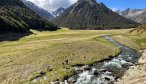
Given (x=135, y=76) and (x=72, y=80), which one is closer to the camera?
(x=135, y=76)

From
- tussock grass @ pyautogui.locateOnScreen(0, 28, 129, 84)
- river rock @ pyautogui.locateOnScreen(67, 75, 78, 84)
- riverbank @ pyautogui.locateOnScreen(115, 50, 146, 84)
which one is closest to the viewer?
riverbank @ pyautogui.locateOnScreen(115, 50, 146, 84)

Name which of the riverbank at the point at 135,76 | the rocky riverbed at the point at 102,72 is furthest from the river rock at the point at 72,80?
the riverbank at the point at 135,76

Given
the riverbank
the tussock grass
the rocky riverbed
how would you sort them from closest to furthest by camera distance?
the riverbank → the rocky riverbed → the tussock grass

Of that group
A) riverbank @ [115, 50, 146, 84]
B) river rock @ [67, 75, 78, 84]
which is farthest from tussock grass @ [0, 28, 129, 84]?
riverbank @ [115, 50, 146, 84]

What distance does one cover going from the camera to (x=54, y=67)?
5962 cm

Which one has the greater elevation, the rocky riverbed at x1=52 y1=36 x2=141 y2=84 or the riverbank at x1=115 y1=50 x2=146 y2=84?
the riverbank at x1=115 y1=50 x2=146 y2=84

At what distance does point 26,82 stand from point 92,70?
13.1 meters

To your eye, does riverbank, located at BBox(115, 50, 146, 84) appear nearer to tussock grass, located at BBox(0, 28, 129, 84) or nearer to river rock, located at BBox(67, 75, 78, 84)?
river rock, located at BBox(67, 75, 78, 84)

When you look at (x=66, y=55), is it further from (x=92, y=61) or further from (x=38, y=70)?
(x=38, y=70)

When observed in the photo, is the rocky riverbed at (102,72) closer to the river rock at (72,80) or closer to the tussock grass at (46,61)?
the river rock at (72,80)

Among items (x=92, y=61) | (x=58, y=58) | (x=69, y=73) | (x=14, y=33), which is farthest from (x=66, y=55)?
(x=14, y=33)

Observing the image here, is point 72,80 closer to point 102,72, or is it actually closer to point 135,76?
point 102,72

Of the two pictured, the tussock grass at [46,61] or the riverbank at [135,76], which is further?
the tussock grass at [46,61]

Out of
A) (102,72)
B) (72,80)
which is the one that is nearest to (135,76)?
(102,72)
